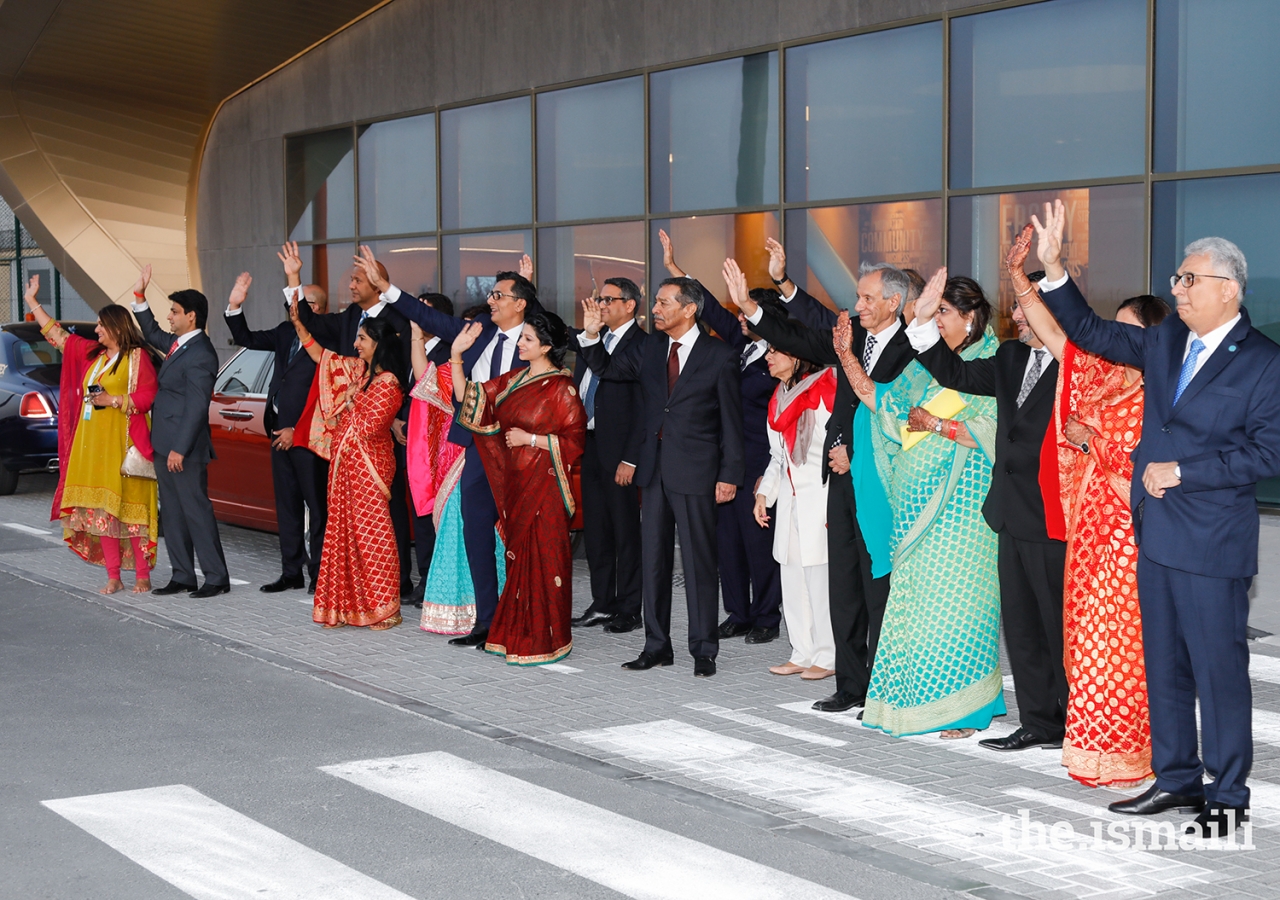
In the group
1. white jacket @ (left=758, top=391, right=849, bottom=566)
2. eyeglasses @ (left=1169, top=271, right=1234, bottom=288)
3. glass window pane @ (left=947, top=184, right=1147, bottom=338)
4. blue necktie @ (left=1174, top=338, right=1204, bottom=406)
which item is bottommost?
white jacket @ (left=758, top=391, right=849, bottom=566)

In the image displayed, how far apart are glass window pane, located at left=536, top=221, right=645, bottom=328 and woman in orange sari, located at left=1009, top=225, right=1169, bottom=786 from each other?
1207 centimetres

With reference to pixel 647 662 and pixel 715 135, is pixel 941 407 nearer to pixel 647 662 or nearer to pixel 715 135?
pixel 647 662

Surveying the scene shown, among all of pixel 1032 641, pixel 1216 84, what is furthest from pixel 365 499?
pixel 1216 84

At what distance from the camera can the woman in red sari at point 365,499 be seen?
369 inches

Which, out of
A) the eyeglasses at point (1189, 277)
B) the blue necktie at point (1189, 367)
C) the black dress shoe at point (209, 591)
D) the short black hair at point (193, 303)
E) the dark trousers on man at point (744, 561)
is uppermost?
the short black hair at point (193, 303)

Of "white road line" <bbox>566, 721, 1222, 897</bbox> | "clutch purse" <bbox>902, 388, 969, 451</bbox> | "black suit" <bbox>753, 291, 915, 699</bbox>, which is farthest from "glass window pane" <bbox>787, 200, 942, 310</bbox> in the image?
"white road line" <bbox>566, 721, 1222, 897</bbox>

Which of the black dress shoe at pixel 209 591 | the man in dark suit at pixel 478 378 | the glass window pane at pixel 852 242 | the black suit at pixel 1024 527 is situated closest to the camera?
the black suit at pixel 1024 527

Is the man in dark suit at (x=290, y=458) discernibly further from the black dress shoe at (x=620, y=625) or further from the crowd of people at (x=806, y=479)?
the black dress shoe at (x=620, y=625)

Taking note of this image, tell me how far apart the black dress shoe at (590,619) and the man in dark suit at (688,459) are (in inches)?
54.9

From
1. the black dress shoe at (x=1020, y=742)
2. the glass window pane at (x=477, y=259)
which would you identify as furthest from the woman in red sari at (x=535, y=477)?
the glass window pane at (x=477, y=259)

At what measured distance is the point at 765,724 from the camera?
22.7 feet

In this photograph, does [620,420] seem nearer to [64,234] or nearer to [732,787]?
[732,787]

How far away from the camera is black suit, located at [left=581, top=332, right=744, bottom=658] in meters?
7.95

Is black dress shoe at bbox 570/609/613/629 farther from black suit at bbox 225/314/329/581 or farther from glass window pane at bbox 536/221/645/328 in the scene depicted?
glass window pane at bbox 536/221/645/328
